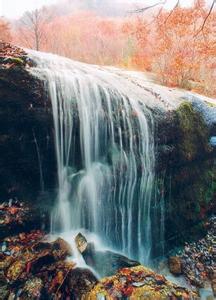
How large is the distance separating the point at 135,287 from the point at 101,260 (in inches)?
37.3

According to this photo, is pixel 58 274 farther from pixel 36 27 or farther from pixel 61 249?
pixel 36 27

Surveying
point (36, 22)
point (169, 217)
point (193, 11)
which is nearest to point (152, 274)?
point (169, 217)

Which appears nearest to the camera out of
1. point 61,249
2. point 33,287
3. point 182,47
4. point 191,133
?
point 33,287

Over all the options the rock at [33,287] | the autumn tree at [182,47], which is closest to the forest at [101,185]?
the rock at [33,287]

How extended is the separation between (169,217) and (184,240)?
628mm

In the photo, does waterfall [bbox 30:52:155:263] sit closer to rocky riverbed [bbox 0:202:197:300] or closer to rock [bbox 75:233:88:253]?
rock [bbox 75:233:88:253]

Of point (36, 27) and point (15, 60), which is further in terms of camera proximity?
point (36, 27)

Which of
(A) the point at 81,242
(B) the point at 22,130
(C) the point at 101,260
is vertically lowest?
(C) the point at 101,260

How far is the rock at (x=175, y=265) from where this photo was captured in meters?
6.23

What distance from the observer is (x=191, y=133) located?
7391 mm

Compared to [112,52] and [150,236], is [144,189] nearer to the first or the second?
[150,236]

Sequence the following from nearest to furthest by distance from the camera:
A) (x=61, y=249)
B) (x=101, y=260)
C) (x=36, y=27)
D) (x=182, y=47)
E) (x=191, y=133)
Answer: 1. (x=61, y=249)
2. (x=101, y=260)
3. (x=191, y=133)
4. (x=182, y=47)
5. (x=36, y=27)

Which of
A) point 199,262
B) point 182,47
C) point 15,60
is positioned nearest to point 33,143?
point 15,60

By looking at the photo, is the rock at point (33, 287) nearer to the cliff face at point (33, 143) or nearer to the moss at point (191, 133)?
the cliff face at point (33, 143)
